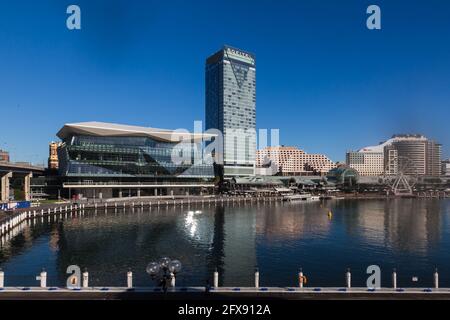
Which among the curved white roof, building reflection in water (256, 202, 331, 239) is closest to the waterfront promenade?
building reflection in water (256, 202, 331, 239)

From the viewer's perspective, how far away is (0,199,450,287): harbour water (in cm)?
3753

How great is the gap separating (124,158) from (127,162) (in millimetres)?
2091

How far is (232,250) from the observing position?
51688 millimetres

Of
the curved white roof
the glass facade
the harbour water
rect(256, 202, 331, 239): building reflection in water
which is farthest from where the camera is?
the curved white roof

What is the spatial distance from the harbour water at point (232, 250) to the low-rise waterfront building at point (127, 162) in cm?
4971

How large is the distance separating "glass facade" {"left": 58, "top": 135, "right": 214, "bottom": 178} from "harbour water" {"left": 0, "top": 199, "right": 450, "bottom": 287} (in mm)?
50024

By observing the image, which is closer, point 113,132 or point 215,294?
point 215,294

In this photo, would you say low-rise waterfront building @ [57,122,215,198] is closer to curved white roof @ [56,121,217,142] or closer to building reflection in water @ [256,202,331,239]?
curved white roof @ [56,121,217,142]

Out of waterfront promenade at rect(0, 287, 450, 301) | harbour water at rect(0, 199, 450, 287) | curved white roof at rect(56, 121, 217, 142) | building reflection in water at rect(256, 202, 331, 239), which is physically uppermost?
curved white roof at rect(56, 121, 217, 142)

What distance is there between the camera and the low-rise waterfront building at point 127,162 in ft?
427

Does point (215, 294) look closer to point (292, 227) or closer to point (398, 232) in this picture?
point (292, 227)

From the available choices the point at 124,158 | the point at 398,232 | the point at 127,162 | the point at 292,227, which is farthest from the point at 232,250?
the point at 124,158
